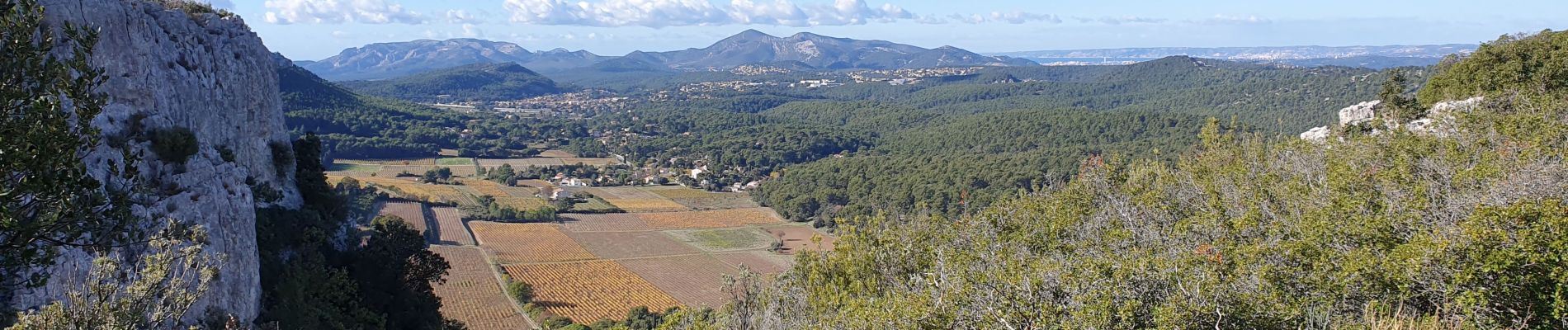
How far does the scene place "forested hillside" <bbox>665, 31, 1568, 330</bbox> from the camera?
7.68 meters

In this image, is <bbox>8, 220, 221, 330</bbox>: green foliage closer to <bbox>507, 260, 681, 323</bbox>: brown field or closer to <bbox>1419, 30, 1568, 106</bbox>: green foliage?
<bbox>1419, 30, 1568, 106</bbox>: green foliage

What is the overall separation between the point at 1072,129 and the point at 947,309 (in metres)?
75.9

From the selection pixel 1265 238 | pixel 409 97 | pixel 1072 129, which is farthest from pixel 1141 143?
pixel 409 97

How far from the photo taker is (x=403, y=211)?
168ft

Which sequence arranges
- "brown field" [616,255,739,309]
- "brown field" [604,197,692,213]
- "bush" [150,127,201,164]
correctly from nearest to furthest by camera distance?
1. "bush" [150,127,201,164]
2. "brown field" [616,255,739,309]
3. "brown field" [604,197,692,213]

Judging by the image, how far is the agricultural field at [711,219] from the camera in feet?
189

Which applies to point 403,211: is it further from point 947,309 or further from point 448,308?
point 947,309

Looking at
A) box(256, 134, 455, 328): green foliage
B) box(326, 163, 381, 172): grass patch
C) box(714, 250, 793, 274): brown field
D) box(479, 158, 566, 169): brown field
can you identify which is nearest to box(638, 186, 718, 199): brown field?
box(479, 158, 566, 169): brown field

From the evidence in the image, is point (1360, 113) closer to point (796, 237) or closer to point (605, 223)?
point (796, 237)

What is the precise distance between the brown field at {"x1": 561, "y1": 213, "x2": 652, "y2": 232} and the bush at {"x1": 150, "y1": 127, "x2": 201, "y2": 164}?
38.8 metres

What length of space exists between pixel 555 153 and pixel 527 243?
50.1 m

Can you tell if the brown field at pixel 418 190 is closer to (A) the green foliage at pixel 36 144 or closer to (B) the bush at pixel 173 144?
(B) the bush at pixel 173 144

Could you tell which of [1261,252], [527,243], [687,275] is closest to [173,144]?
[1261,252]

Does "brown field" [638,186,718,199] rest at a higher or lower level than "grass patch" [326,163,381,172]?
lower
